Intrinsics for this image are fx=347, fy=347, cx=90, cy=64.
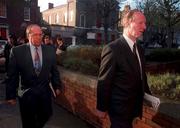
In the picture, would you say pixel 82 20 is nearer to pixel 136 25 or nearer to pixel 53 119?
pixel 53 119

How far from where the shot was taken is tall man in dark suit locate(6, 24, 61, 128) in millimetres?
4621

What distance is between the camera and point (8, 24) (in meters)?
42.9

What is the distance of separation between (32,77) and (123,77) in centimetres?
151

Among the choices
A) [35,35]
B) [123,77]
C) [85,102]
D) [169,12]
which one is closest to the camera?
[123,77]

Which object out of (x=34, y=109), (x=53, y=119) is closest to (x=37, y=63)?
(x=34, y=109)

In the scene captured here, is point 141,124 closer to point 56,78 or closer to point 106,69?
point 56,78

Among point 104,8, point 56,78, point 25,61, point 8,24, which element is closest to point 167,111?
point 56,78

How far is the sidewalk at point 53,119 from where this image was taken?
257 inches

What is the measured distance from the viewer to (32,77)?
4.61 metres

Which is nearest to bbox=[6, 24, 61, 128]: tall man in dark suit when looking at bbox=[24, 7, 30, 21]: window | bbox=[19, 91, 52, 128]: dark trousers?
bbox=[19, 91, 52, 128]: dark trousers

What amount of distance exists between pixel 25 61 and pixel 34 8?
145 ft

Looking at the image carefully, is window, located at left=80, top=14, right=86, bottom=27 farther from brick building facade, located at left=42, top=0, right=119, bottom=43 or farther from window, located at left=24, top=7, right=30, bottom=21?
window, located at left=24, top=7, right=30, bottom=21

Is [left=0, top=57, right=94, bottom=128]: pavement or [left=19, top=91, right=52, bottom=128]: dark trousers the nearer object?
[left=19, top=91, right=52, bottom=128]: dark trousers

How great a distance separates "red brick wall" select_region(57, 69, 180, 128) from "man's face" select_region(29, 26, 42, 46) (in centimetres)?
179
